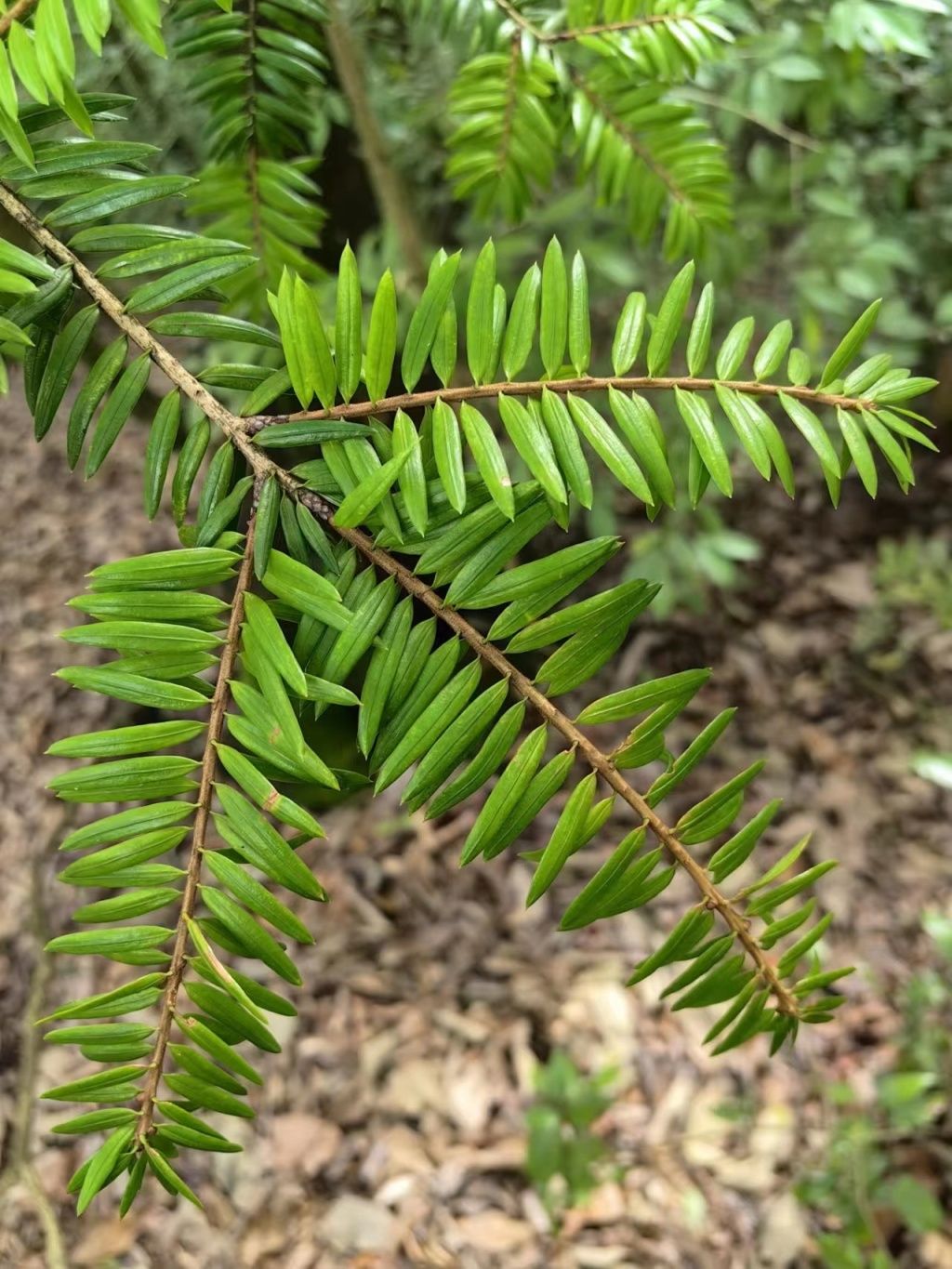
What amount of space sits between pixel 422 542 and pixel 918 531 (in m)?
1.69

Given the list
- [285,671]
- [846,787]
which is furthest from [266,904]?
[846,787]

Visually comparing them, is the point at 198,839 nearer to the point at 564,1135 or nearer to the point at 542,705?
the point at 542,705

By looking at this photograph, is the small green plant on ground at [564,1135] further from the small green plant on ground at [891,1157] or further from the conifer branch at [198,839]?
the conifer branch at [198,839]

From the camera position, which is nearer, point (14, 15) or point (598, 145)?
point (14, 15)

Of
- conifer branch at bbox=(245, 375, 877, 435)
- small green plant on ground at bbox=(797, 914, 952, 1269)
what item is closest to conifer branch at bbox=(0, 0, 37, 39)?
conifer branch at bbox=(245, 375, 877, 435)

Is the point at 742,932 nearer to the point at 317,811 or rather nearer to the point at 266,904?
the point at 266,904

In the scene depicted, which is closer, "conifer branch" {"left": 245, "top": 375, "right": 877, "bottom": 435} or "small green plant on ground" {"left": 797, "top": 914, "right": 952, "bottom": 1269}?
Answer: "conifer branch" {"left": 245, "top": 375, "right": 877, "bottom": 435}

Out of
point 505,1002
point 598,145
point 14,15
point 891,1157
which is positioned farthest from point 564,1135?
point 14,15

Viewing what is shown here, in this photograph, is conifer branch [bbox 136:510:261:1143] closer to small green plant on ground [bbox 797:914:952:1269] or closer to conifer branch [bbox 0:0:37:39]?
conifer branch [bbox 0:0:37:39]

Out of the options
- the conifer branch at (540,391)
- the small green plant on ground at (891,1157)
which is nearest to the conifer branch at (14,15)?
the conifer branch at (540,391)

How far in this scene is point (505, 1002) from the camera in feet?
4.57

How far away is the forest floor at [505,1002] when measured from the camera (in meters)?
1.17

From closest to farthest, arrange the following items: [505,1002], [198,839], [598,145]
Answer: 1. [198,839]
2. [598,145]
3. [505,1002]

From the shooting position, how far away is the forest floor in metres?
1.17
